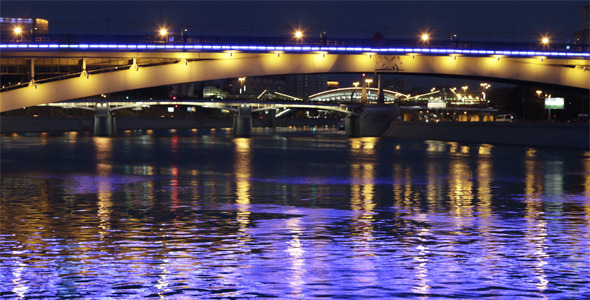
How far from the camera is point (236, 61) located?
243 ft

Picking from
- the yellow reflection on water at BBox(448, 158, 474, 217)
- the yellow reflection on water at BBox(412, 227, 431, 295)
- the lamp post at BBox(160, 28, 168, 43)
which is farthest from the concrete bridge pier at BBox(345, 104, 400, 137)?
the yellow reflection on water at BBox(412, 227, 431, 295)

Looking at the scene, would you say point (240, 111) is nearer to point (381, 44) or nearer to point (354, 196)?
point (381, 44)

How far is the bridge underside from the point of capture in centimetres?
7431

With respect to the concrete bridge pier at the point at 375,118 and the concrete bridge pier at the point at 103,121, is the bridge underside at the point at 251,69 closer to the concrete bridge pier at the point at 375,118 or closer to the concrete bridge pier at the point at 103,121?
the concrete bridge pier at the point at 375,118

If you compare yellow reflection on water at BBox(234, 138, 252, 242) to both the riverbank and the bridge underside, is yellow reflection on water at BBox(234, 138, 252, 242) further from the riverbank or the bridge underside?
the riverbank

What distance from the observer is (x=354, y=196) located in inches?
935

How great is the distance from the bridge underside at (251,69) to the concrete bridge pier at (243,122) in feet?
153

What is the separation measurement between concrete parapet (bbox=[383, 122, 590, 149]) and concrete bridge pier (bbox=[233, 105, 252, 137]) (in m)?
21.2

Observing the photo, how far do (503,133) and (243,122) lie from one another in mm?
48631

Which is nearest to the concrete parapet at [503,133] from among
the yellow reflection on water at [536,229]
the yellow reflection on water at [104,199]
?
the yellow reflection on water at [536,229]

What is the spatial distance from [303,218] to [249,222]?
1.34 metres

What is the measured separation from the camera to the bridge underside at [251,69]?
74312 millimetres

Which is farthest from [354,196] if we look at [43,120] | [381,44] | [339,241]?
[43,120]

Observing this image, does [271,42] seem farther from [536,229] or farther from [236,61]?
[536,229]
